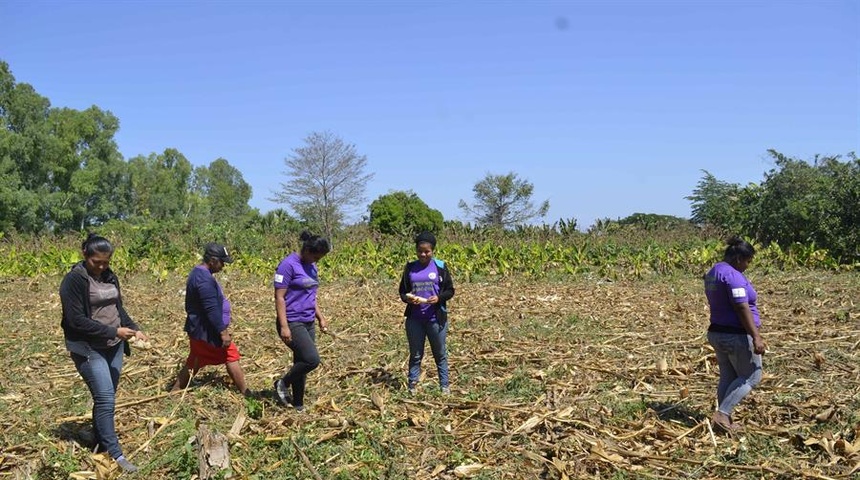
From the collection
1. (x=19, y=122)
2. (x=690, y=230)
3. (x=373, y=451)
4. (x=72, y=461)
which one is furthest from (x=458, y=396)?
(x=19, y=122)

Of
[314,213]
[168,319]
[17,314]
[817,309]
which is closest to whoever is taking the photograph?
[817,309]

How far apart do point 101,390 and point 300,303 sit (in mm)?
1707

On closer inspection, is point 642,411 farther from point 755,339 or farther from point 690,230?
point 690,230

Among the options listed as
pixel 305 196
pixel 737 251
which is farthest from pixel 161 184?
pixel 737 251

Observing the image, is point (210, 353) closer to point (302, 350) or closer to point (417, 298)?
point (302, 350)

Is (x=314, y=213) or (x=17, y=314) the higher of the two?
(x=314, y=213)

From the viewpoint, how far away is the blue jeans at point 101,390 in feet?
15.8

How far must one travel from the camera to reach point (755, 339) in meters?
4.96

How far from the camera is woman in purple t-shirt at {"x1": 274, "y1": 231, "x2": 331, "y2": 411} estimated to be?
5766mm

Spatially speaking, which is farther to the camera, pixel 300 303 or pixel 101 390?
pixel 300 303

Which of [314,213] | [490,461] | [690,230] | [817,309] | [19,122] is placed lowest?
[490,461]

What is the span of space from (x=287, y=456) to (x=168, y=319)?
6662 mm

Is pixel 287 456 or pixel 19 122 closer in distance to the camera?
pixel 287 456

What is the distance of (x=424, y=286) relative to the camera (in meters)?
6.26
